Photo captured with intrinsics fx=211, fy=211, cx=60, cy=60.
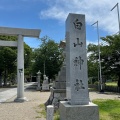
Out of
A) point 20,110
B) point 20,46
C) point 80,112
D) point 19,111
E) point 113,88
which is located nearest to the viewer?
point 80,112

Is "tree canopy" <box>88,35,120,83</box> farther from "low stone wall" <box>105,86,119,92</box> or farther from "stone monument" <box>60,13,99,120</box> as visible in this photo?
"stone monument" <box>60,13,99,120</box>

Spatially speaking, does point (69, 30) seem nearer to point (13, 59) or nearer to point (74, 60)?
point (74, 60)

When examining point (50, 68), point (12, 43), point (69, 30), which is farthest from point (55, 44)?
point (69, 30)

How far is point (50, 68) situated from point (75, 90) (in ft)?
97.2

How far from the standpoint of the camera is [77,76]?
20.5ft

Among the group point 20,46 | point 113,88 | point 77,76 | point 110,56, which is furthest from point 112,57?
point 77,76

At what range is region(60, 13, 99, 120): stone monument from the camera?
5797mm

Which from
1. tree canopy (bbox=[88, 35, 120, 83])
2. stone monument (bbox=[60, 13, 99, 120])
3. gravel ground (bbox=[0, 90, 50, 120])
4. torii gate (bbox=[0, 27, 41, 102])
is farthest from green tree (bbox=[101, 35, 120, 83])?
stone monument (bbox=[60, 13, 99, 120])

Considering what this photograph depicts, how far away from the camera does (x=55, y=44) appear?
121 feet

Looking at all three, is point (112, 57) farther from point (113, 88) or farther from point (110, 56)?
point (113, 88)

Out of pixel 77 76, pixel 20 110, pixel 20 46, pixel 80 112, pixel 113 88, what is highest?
pixel 20 46

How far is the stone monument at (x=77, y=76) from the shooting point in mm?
5797

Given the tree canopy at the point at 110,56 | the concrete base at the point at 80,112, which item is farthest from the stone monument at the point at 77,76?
the tree canopy at the point at 110,56

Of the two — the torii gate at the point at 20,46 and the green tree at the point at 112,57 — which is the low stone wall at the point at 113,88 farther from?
the torii gate at the point at 20,46
